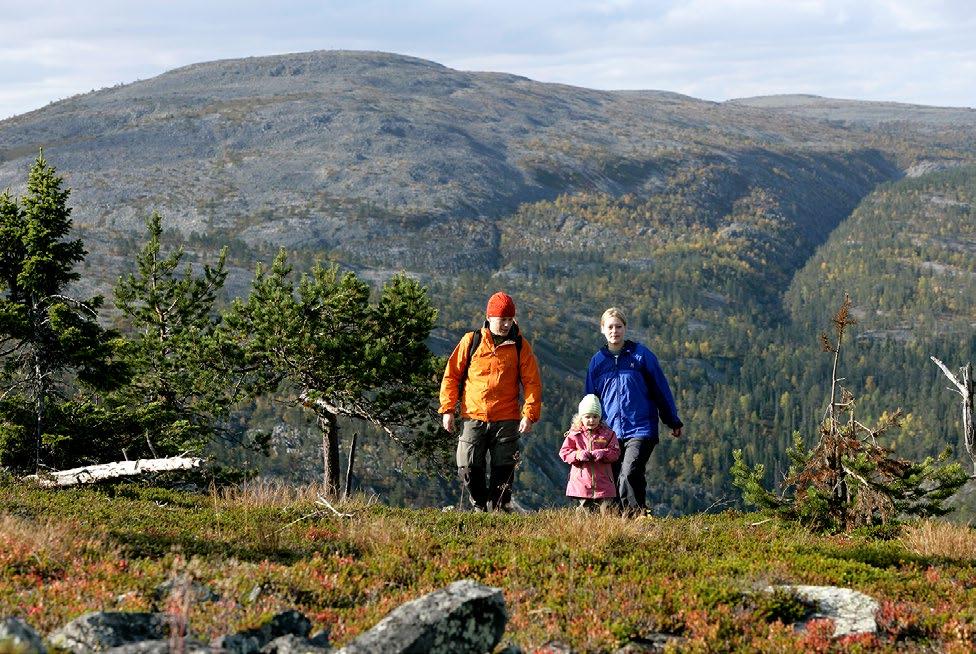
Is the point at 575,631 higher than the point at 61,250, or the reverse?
the point at 61,250

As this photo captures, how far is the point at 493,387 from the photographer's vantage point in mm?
11852

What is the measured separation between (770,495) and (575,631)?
604 cm

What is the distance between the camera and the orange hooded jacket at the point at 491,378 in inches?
465

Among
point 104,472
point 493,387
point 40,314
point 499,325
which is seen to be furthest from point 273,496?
point 40,314

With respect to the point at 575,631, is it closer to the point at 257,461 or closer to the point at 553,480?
the point at 257,461

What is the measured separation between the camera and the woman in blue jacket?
11.5m

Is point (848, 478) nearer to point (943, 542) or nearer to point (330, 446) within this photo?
point (943, 542)

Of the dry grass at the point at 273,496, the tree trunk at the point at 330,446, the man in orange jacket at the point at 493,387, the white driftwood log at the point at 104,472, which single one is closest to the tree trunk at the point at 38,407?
the white driftwood log at the point at 104,472

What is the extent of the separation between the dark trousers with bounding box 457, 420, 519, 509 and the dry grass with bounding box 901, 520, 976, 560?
484 centimetres

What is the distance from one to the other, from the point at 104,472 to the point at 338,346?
8.10 m

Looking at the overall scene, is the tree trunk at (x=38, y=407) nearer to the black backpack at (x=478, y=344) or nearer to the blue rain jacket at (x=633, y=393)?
the black backpack at (x=478, y=344)

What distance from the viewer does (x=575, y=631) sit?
6559 mm

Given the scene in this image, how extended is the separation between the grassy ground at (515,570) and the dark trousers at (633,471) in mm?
586

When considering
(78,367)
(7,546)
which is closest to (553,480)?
(78,367)
